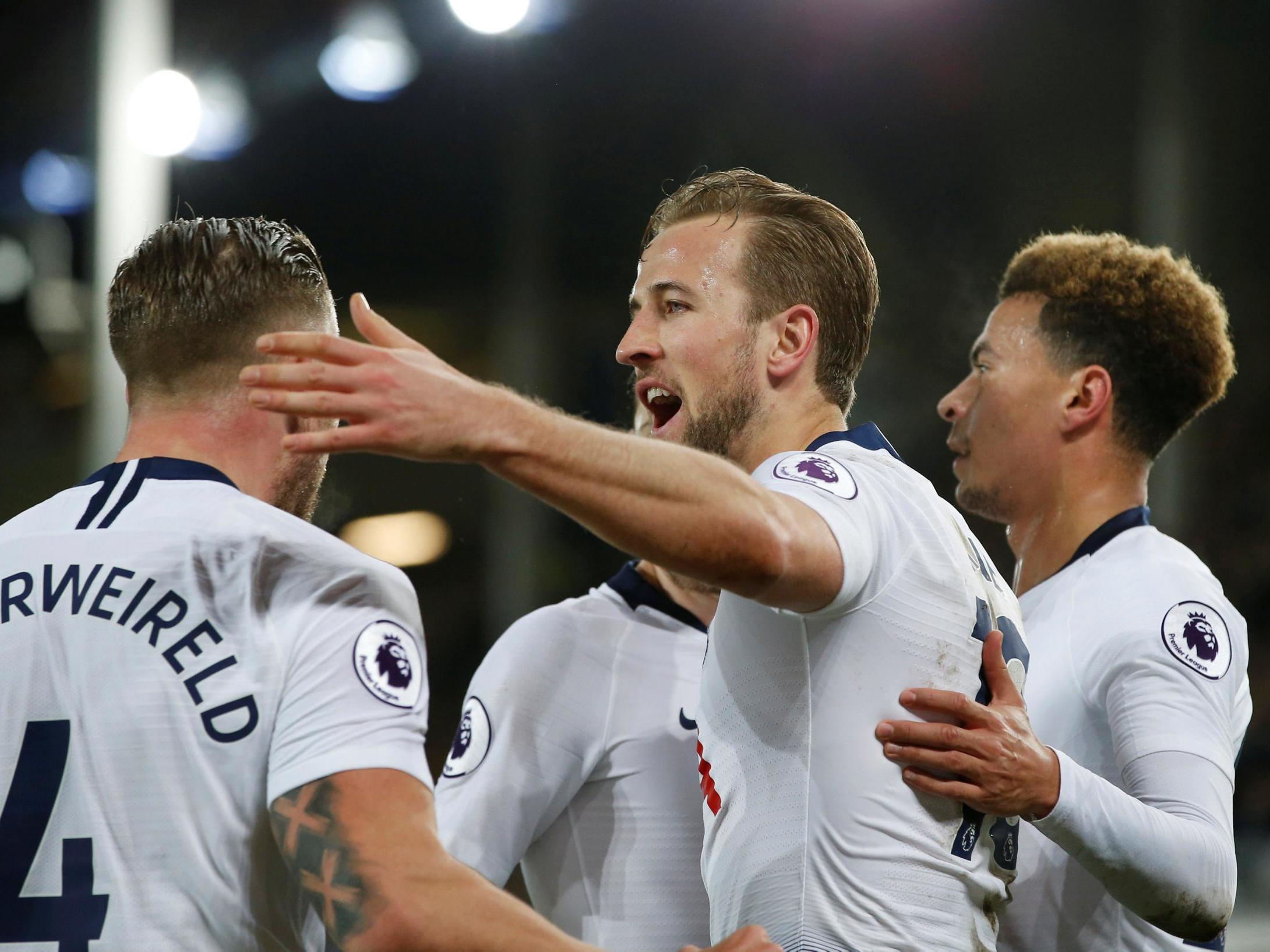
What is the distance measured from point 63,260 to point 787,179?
11.3 feet

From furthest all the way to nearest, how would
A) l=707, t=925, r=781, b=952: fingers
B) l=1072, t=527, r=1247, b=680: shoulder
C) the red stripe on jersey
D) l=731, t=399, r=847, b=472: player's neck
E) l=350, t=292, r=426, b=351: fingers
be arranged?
1. l=1072, t=527, r=1247, b=680: shoulder
2. l=731, t=399, r=847, b=472: player's neck
3. the red stripe on jersey
4. l=707, t=925, r=781, b=952: fingers
5. l=350, t=292, r=426, b=351: fingers

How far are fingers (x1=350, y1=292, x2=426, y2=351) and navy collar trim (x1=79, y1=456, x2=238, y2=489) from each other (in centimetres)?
29

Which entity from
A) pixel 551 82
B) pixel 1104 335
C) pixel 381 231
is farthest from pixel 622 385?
pixel 1104 335

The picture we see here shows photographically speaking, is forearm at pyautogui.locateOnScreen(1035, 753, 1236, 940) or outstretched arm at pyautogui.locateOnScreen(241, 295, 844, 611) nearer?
outstretched arm at pyautogui.locateOnScreen(241, 295, 844, 611)

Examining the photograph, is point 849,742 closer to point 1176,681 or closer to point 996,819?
point 996,819

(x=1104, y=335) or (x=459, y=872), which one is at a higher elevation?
(x=1104, y=335)

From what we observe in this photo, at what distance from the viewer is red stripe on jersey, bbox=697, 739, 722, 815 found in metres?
1.66

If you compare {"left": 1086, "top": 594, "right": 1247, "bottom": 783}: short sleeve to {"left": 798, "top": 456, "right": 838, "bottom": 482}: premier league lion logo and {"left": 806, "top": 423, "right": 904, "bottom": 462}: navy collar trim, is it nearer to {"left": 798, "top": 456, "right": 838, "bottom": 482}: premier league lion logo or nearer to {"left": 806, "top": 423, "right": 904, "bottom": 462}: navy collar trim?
{"left": 806, "top": 423, "right": 904, "bottom": 462}: navy collar trim

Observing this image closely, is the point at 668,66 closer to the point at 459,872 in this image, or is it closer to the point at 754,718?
the point at 754,718

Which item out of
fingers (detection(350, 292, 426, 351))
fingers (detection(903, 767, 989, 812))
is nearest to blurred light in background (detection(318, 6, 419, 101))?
fingers (detection(350, 292, 426, 351))

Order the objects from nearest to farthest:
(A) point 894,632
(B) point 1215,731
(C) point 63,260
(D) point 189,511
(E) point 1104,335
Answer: (D) point 189,511
(A) point 894,632
(B) point 1215,731
(E) point 1104,335
(C) point 63,260

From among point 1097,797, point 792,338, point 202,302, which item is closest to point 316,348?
point 202,302

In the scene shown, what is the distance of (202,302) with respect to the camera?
158 centimetres

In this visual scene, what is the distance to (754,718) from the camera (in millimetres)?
1574
